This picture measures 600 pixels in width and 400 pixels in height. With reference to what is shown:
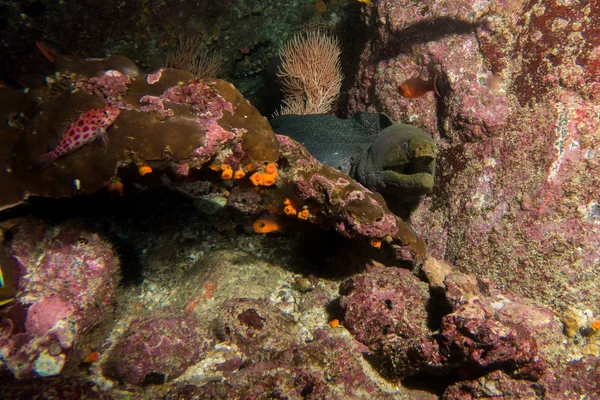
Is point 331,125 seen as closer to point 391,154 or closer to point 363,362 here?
point 391,154

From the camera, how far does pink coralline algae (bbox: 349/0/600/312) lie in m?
3.18

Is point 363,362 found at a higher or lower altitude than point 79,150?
lower

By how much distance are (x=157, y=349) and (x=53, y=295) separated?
908mm

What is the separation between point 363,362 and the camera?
295 cm

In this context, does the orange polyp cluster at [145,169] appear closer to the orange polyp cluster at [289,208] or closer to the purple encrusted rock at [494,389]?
the orange polyp cluster at [289,208]

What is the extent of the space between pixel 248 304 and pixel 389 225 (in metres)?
1.52

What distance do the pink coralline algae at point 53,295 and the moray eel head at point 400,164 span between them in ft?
9.02

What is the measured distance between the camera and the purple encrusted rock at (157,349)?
2689 mm

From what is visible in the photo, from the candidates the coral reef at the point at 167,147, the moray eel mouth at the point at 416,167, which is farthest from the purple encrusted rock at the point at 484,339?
the moray eel mouth at the point at 416,167

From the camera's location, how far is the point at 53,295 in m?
2.60

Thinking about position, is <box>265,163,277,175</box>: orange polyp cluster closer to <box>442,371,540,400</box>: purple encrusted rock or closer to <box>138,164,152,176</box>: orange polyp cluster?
<box>138,164,152,176</box>: orange polyp cluster

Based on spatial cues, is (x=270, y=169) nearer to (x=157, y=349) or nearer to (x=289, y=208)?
(x=289, y=208)

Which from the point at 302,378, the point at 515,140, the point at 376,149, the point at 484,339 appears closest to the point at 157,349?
the point at 302,378

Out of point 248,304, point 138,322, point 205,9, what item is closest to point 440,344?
point 248,304
